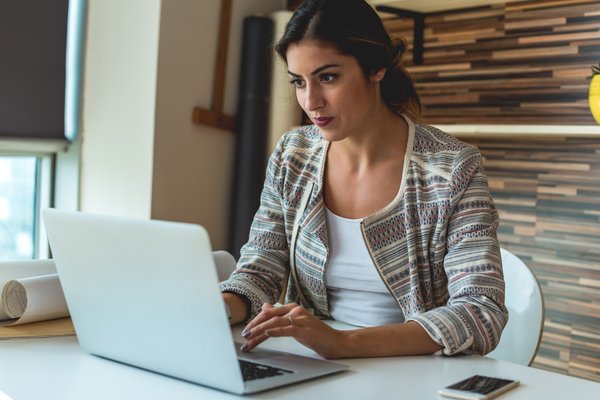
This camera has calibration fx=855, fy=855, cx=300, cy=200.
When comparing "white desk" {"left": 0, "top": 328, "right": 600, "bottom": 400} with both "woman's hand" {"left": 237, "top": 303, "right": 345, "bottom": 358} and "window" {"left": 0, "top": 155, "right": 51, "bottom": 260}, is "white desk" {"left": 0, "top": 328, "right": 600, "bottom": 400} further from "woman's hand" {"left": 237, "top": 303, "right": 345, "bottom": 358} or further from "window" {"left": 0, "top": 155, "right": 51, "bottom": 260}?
"window" {"left": 0, "top": 155, "right": 51, "bottom": 260}

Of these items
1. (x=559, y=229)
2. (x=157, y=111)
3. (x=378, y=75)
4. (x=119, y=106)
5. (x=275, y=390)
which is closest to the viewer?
(x=275, y=390)

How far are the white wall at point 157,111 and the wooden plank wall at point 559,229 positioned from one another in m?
0.98

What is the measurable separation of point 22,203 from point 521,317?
193 centimetres

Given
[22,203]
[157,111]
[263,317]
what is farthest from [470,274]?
[22,203]

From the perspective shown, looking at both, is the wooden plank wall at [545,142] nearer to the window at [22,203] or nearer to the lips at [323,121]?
the lips at [323,121]

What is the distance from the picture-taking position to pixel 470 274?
145 centimetres

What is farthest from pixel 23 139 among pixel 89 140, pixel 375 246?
pixel 375 246

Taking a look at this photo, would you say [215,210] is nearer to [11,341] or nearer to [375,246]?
[375,246]

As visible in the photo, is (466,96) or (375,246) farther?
(466,96)

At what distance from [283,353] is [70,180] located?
1891 millimetres

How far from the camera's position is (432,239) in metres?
1.55

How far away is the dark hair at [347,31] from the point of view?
1584mm

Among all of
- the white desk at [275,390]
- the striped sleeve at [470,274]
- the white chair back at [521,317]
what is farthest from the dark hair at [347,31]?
the white desk at [275,390]

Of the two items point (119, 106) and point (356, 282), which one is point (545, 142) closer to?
point (356, 282)
